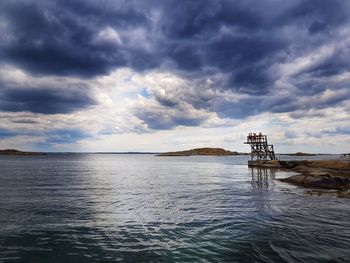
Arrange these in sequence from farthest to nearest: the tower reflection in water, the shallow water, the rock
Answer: the tower reflection in water, the rock, the shallow water

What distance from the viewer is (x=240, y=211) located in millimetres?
18906

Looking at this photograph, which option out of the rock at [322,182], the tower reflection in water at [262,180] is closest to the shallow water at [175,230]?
the rock at [322,182]

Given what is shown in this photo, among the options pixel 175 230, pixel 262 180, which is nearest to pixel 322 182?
pixel 262 180

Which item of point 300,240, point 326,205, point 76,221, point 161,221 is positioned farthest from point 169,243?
point 326,205

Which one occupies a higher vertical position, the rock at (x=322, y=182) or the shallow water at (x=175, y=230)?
the rock at (x=322, y=182)

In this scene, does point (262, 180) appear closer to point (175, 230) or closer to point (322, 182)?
point (322, 182)

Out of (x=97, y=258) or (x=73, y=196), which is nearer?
(x=97, y=258)

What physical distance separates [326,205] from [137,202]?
14350mm

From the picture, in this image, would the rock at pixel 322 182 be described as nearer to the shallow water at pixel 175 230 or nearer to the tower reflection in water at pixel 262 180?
the tower reflection in water at pixel 262 180

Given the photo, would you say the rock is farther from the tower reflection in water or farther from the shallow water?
the shallow water

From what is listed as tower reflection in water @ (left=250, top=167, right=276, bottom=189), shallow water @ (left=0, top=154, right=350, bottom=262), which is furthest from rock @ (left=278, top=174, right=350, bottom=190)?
shallow water @ (left=0, top=154, right=350, bottom=262)

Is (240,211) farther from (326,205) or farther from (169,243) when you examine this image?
(169,243)

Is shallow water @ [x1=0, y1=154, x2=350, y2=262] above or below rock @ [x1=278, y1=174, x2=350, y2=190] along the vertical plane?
below

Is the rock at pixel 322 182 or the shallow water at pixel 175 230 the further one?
the rock at pixel 322 182
